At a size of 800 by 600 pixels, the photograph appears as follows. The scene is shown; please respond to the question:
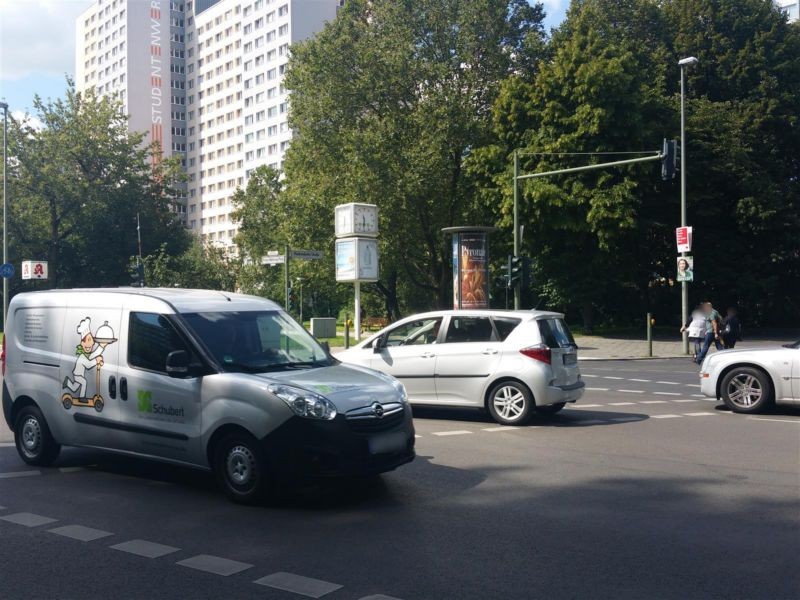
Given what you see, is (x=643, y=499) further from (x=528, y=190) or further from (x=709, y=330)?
(x=528, y=190)

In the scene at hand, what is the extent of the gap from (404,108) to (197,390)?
1396 inches

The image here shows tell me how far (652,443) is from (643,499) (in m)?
3.14

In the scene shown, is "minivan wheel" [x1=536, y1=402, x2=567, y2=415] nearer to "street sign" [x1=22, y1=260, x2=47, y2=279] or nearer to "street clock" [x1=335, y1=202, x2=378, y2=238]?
"street clock" [x1=335, y1=202, x2=378, y2=238]

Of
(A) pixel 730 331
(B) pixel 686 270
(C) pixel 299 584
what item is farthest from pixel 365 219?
(C) pixel 299 584

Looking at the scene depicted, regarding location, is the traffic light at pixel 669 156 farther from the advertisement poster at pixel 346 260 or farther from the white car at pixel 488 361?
the white car at pixel 488 361

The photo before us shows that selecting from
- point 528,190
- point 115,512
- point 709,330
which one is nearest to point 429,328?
point 115,512

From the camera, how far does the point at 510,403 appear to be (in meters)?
11.7

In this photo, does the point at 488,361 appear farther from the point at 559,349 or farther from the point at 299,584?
the point at 299,584

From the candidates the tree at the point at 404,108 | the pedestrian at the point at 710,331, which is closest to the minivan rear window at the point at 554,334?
the pedestrian at the point at 710,331

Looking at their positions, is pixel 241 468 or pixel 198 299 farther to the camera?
pixel 198 299

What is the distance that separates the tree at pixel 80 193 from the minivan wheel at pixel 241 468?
5310 centimetres

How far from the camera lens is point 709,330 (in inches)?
861

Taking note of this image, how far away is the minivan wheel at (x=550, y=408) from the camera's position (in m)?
11.8

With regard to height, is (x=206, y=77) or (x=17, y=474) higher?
(x=206, y=77)
